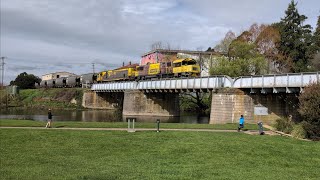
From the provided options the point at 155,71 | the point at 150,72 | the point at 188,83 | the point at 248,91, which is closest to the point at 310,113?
the point at 248,91

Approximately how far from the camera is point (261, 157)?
1725cm

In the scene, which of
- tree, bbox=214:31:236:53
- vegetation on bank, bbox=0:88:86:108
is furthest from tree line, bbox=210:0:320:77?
vegetation on bank, bbox=0:88:86:108

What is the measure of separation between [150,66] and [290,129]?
40699 millimetres

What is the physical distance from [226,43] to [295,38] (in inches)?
601

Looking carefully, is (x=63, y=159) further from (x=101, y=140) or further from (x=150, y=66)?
(x=150, y=66)

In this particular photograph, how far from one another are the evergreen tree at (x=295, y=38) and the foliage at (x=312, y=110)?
1643 inches

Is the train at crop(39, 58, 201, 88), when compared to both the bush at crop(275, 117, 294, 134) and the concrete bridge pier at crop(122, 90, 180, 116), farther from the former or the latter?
the bush at crop(275, 117, 294, 134)

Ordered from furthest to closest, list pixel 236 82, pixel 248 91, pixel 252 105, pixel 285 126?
1. pixel 236 82
2. pixel 248 91
3. pixel 252 105
4. pixel 285 126

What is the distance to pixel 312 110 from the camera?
78.9ft

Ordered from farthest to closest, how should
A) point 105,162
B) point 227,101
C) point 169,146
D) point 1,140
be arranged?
point 227,101
point 1,140
point 169,146
point 105,162

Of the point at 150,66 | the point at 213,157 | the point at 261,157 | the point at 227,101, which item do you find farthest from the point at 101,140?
the point at 150,66

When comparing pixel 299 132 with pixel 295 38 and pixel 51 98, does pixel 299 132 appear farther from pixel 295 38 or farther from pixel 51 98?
pixel 51 98

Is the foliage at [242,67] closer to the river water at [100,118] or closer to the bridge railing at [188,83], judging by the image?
the river water at [100,118]

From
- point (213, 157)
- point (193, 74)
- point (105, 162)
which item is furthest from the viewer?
point (193, 74)
